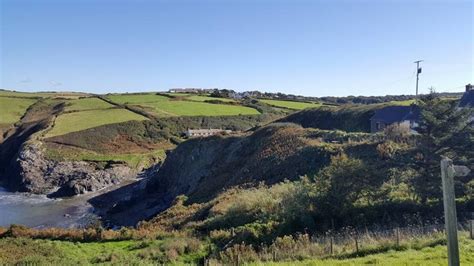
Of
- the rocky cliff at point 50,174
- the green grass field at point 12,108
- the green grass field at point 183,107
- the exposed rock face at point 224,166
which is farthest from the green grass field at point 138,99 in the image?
the exposed rock face at point 224,166

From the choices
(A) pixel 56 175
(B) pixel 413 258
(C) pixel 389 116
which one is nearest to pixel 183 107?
(A) pixel 56 175

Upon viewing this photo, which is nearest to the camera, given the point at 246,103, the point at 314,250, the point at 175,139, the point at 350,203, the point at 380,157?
the point at 314,250

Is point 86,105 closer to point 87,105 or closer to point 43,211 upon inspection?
point 87,105

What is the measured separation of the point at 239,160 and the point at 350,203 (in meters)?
26.1

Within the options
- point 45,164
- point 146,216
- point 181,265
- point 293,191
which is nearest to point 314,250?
point 181,265

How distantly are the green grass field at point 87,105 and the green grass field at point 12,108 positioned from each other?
13288mm

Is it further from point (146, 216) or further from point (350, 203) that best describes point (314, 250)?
point (146, 216)

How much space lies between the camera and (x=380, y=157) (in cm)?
2994

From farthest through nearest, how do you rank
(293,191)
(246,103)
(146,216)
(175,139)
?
(246,103)
(175,139)
(146,216)
(293,191)

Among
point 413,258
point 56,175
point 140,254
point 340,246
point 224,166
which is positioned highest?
point 224,166

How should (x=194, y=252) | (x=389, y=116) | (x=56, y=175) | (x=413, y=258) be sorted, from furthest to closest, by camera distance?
(x=56, y=175) < (x=389, y=116) < (x=194, y=252) < (x=413, y=258)

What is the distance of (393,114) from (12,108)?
313 feet

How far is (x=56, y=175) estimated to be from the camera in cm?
6850

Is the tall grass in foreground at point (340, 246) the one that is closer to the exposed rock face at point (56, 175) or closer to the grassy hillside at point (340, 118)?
the grassy hillside at point (340, 118)
